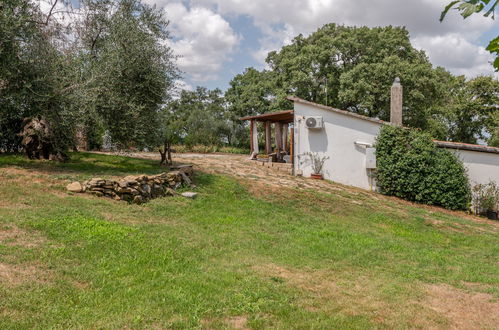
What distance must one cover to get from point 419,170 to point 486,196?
2.82 m

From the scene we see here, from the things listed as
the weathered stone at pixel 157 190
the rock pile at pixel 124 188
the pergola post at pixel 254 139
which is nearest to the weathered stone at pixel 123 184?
the rock pile at pixel 124 188

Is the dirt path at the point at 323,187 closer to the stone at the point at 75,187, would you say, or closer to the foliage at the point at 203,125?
the stone at the point at 75,187

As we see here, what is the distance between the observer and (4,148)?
47.2 ft

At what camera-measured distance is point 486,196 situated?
14031 mm

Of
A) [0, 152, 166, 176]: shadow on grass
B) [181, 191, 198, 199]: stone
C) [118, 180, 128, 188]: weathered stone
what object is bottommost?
[181, 191, 198, 199]: stone

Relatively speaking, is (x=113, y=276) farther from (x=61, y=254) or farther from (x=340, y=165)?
(x=340, y=165)

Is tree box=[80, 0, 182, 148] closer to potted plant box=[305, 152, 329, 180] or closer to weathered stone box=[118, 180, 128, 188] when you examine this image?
weathered stone box=[118, 180, 128, 188]

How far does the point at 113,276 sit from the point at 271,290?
2060 mm

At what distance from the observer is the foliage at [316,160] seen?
16250 mm

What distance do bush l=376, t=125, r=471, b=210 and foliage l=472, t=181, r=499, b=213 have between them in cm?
36

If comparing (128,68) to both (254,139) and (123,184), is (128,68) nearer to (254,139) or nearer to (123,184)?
(123,184)

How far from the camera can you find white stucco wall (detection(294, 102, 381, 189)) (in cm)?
1550

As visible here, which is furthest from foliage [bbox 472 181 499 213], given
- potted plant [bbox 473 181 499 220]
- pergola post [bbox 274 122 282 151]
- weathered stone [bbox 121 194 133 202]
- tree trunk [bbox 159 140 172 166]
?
weathered stone [bbox 121 194 133 202]

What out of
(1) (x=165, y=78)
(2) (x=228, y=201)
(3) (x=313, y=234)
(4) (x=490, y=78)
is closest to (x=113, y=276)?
(3) (x=313, y=234)
